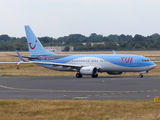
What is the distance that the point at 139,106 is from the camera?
21.8 meters

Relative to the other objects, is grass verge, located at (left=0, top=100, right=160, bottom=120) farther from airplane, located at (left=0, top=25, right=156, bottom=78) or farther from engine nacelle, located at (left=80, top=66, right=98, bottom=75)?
engine nacelle, located at (left=80, top=66, right=98, bottom=75)

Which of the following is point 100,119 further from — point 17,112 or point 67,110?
point 17,112

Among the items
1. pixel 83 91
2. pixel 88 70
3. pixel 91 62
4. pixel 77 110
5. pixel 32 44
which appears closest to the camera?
pixel 77 110

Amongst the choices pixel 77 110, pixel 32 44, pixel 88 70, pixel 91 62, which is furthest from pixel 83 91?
pixel 32 44

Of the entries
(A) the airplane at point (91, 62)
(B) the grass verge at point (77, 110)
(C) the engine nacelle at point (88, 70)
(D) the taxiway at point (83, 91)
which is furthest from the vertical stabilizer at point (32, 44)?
(B) the grass verge at point (77, 110)

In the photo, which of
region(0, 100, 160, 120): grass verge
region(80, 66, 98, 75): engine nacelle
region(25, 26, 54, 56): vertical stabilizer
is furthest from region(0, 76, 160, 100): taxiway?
region(25, 26, 54, 56): vertical stabilizer

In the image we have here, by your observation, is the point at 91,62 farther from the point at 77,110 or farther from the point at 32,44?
the point at 77,110

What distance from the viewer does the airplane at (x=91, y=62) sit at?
49.7m

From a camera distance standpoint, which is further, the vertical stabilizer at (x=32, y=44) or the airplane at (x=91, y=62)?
the vertical stabilizer at (x=32, y=44)

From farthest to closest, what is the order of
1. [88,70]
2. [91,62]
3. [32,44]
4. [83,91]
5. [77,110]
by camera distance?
[32,44] < [91,62] < [88,70] < [83,91] < [77,110]

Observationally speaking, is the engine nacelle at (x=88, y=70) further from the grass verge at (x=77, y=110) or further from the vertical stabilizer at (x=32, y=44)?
the grass verge at (x=77, y=110)

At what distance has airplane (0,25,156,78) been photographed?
4969 centimetres

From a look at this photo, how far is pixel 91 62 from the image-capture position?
2053 inches

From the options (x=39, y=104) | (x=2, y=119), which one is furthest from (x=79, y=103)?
(x=2, y=119)
